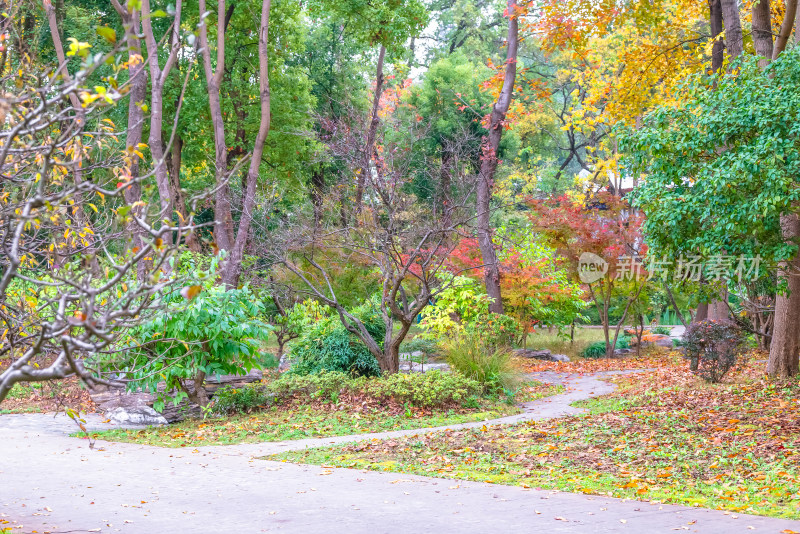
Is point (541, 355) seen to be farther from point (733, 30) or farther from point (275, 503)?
point (275, 503)

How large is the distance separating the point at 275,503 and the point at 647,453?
403cm

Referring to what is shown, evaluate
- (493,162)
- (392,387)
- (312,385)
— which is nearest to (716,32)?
(493,162)

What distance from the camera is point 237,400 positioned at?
1098cm

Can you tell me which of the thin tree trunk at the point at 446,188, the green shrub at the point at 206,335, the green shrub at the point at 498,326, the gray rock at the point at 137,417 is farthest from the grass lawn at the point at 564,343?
the gray rock at the point at 137,417

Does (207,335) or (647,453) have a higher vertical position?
(207,335)

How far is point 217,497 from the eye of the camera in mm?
6113

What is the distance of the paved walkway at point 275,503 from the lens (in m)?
5.11

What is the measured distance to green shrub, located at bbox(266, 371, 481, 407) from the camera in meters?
11.0

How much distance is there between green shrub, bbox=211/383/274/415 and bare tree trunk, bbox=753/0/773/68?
923 cm

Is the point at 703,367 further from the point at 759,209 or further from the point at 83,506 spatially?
the point at 83,506

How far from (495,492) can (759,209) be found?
3.99m

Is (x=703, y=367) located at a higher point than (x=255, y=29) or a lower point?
lower

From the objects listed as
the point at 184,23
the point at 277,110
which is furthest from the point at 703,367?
the point at 184,23

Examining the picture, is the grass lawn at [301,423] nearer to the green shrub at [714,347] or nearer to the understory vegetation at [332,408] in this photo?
the understory vegetation at [332,408]
